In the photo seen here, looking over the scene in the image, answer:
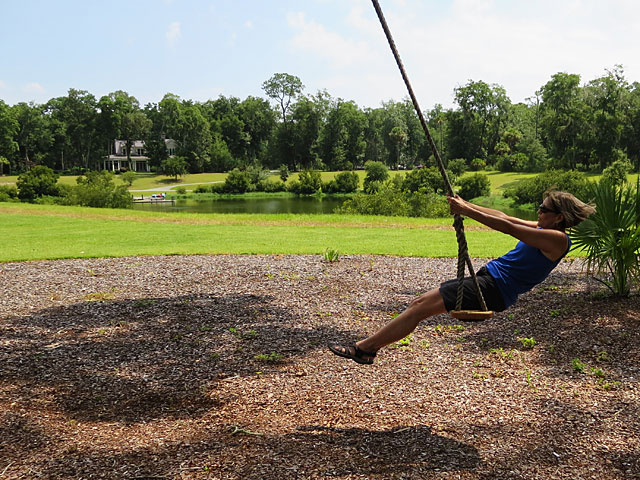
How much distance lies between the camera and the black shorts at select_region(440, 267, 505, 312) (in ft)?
13.8

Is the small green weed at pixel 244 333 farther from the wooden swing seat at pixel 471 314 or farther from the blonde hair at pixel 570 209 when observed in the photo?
the blonde hair at pixel 570 209

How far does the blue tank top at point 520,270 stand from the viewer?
423cm

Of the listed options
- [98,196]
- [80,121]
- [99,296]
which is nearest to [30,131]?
[80,121]

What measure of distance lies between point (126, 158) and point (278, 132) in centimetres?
3097

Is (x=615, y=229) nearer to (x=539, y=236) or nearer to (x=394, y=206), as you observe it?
(x=539, y=236)

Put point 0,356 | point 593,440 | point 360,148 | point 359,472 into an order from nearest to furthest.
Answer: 1. point 359,472
2. point 593,440
3. point 0,356
4. point 360,148

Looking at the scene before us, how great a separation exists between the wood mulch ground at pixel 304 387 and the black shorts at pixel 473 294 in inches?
38.4

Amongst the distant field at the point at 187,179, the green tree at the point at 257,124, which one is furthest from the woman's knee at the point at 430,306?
the green tree at the point at 257,124

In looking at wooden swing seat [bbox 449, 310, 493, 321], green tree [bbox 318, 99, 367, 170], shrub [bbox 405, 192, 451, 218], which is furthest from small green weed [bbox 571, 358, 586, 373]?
green tree [bbox 318, 99, 367, 170]

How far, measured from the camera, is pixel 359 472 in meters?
3.61

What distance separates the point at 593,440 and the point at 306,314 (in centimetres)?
441

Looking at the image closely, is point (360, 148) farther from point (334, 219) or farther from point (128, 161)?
point (334, 219)

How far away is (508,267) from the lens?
4352mm

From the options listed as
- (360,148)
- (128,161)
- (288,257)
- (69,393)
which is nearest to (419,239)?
(288,257)
